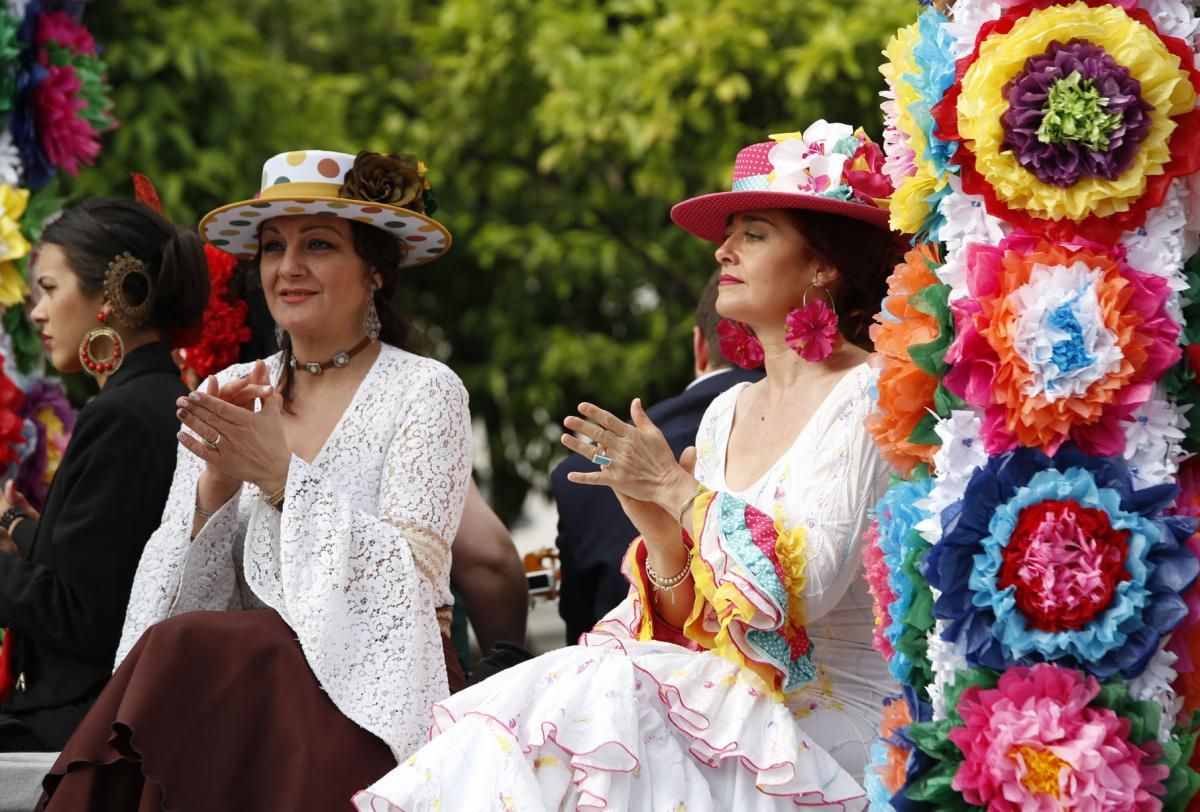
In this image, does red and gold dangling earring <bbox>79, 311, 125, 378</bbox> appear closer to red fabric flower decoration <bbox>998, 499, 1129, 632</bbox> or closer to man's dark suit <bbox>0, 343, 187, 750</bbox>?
man's dark suit <bbox>0, 343, 187, 750</bbox>

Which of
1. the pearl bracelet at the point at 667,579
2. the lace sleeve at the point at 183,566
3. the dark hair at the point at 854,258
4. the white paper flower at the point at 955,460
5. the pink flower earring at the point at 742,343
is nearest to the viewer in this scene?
the white paper flower at the point at 955,460

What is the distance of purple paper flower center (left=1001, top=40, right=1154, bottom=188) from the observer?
8.02ft

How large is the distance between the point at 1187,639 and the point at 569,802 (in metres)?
1.13

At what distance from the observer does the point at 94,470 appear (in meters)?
4.06

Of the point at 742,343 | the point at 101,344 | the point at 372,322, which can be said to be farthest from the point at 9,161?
the point at 742,343

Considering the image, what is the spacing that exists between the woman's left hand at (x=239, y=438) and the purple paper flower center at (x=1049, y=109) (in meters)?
1.78

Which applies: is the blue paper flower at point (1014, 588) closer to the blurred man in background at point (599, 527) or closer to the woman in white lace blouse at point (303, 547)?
the woman in white lace blouse at point (303, 547)

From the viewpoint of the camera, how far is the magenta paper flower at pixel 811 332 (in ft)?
11.5

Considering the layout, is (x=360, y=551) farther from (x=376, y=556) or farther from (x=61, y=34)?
(x=61, y=34)

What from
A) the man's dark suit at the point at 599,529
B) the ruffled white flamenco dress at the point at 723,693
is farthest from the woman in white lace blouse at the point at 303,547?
the man's dark suit at the point at 599,529

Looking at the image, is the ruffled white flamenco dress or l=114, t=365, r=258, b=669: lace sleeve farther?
l=114, t=365, r=258, b=669: lace sleeve

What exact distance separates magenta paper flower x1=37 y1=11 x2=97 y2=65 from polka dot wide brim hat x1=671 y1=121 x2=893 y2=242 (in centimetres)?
233

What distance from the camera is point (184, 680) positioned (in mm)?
3506

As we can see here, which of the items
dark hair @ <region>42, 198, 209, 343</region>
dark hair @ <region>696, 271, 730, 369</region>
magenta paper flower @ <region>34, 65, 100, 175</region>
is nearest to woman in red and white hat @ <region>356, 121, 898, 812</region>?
dark hair @ <region>696, 271, 730, 369</region>
